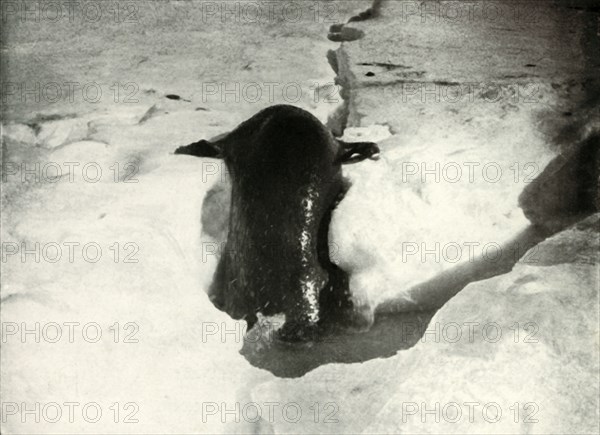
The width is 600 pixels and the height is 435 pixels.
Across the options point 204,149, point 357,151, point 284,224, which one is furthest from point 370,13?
point 284,224

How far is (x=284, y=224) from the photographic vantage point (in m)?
1.69

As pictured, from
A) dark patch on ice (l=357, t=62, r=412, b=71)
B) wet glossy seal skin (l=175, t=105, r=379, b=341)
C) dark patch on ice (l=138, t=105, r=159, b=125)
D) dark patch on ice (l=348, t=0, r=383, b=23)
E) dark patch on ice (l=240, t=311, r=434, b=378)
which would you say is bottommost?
dark patch on ice (l=240, t=311, r=434, b=378)

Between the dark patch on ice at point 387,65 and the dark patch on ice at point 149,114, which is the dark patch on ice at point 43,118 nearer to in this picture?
the dark patch on ice at point 149,114

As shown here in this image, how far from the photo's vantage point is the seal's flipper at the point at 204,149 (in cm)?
185

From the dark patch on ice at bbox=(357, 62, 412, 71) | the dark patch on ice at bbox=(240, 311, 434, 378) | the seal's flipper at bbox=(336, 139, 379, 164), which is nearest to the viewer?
the dark patch on ice at bbox=(240, 311, 434, 378)

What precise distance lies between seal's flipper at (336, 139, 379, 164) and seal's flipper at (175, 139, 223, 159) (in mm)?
350

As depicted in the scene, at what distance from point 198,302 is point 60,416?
1.38ft

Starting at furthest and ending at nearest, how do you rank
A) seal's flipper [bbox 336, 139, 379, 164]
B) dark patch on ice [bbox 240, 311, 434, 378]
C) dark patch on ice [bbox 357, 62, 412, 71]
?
dark patch on ice [bbox 357, 62, 412, 71]
seal's flipper [bbox 336, 139, 379, 164]
dark patch on ice [bbox 240, 311, 434, 378]

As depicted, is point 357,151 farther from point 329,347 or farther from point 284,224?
point 329,347

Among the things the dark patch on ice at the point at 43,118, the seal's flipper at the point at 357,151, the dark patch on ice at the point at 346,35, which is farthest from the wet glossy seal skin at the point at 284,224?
the dark patch on ice at the point at 43,118

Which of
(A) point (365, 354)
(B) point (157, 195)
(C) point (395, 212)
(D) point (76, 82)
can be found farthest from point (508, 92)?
(D) point (76, 82)

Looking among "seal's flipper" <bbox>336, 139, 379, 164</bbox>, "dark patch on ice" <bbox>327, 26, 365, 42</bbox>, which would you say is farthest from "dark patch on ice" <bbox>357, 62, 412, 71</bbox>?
"seal's flipper" <bbox>336, 139, 379, 164</bbox>

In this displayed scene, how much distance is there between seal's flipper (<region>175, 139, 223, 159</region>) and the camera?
6.08 ft

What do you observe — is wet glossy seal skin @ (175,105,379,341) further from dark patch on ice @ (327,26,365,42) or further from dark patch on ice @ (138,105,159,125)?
dark patch on ice @ (327,26,365,42)
